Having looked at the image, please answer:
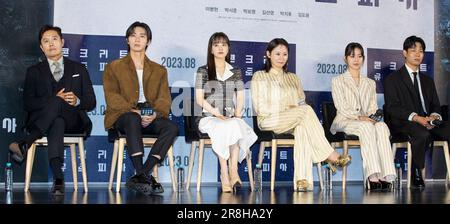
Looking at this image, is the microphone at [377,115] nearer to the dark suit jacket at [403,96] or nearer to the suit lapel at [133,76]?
the dark suit jacket at [403,96]

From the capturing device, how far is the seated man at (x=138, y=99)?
580cm

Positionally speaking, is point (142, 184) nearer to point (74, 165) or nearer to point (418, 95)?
point (74, 165)

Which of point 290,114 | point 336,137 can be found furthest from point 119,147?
point 336,137

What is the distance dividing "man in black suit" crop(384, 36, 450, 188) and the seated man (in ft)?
7.32

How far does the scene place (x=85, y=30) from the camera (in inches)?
267

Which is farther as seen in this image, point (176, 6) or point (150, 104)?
point (176, 6)

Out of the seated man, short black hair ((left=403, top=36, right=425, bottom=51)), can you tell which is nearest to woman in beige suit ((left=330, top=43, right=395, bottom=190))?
short black hair ((left=403, top=36, right=425, bottom=51))

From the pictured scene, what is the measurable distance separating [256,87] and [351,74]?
105cm

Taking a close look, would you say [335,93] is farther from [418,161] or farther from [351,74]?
[418,161]

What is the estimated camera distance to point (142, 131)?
6.10 m

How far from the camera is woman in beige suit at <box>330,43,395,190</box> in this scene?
21.1 feet
